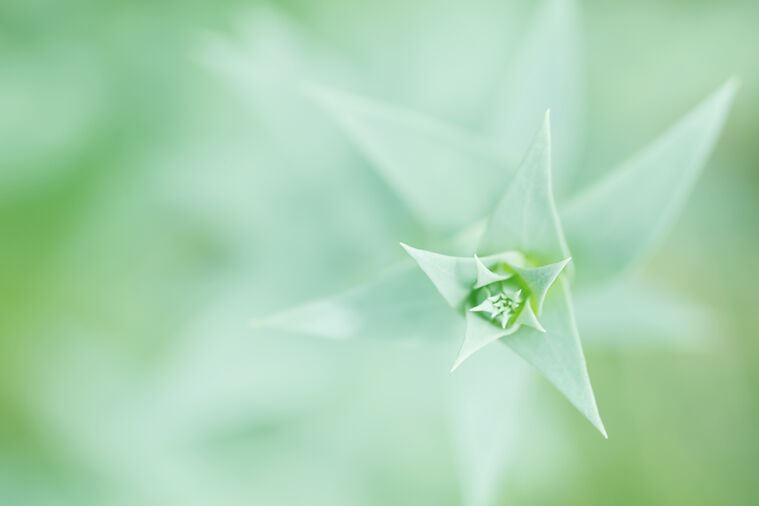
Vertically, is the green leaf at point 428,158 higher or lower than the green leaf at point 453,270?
higher

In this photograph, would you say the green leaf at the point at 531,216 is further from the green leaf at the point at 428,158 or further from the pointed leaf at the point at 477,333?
the green leaf at the point at 428,158

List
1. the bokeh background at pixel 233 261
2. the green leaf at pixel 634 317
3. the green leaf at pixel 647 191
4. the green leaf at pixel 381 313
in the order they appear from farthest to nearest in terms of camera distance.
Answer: the bokeh background at pixel 233 261
the green leaf at pixel 634 317
the green leaf at pixel 647 191
the green leaf at pixel 381 313

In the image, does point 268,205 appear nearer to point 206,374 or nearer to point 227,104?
point 206,374

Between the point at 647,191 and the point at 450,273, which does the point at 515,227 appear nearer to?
the point at 450,273

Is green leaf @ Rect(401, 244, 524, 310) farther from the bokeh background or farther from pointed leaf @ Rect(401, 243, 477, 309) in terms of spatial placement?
the bokeh background

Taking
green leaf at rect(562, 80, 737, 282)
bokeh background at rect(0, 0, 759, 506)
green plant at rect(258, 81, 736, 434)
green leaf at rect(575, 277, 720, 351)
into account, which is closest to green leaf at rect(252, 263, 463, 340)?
green plant at rect(258, 81, 736, 434)

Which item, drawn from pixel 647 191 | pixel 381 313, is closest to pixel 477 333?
pixel 381 313

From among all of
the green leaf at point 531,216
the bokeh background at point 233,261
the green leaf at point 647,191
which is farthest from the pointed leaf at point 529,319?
the bokeh background at point 233,261
